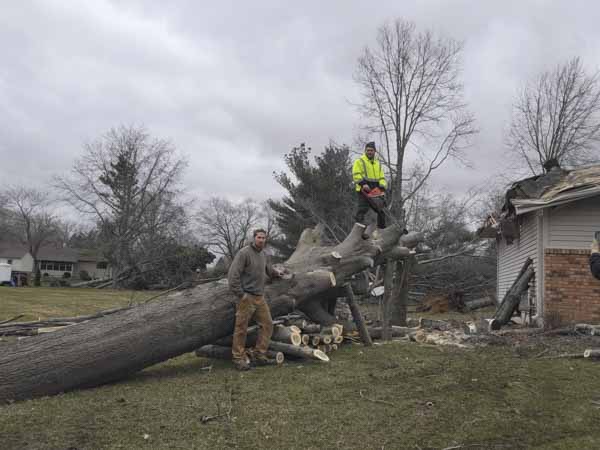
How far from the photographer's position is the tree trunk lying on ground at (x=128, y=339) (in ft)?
16.9

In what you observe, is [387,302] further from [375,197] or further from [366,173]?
[366,173]

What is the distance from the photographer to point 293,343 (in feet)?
24.4

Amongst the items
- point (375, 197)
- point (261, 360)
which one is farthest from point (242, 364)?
point (375, 197)

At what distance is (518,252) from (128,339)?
35.6 ft

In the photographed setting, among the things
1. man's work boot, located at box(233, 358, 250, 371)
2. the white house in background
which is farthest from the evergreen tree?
the white house in background

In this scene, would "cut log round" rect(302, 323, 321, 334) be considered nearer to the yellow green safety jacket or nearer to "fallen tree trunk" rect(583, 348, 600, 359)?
the yellow green safety jacket

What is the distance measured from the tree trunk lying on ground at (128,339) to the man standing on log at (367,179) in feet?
5.57

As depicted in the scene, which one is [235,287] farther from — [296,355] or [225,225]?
[225,225]

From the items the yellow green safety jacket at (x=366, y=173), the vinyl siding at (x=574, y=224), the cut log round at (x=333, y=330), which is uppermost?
the yellow green safety jacket at (x=366, y=173)

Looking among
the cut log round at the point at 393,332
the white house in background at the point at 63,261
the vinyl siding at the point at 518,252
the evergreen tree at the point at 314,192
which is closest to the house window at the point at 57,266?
the white house in background at the point at 63,261

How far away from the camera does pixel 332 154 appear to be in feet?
93.9

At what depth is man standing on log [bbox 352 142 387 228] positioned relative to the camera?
862 centimetres

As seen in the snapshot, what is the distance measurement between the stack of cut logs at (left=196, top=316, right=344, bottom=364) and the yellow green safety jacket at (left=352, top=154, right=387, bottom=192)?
2.54 metres

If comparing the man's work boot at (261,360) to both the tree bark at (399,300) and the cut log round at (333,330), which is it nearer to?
the cut log round at (333,330)
